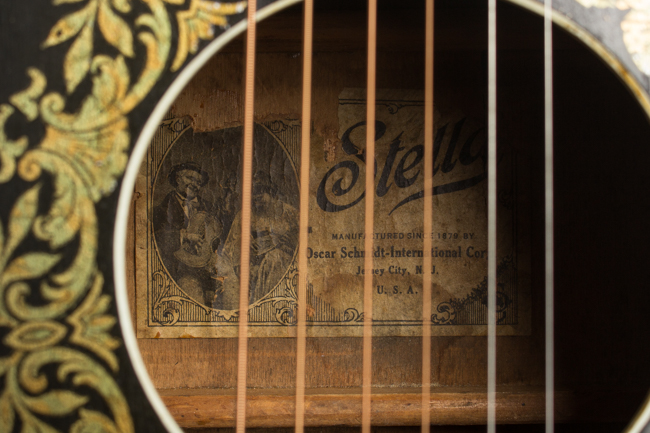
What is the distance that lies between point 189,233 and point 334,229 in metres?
0.26

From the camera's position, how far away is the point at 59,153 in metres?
0.53

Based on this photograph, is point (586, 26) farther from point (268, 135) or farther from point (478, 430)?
point (478, 430)

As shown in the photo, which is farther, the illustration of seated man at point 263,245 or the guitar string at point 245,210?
the illustration of seated man at point 263,245

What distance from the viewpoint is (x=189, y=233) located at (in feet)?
3.02

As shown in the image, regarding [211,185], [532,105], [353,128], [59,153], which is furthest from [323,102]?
[59,153]

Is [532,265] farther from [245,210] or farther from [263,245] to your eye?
[245,210]

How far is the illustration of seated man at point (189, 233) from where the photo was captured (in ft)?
3.01

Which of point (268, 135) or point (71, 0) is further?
point (268, 135)

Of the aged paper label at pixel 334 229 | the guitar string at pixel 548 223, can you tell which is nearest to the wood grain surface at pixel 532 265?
the aged paper label at pixel 334 229

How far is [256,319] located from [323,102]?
1.38ft

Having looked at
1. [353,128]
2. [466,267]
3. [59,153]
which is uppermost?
[353,128]

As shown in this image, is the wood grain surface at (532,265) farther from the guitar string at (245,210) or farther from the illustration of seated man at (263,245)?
the guitar string at (245,210)

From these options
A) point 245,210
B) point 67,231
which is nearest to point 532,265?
point 245,210

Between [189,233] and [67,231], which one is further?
[189,233]
